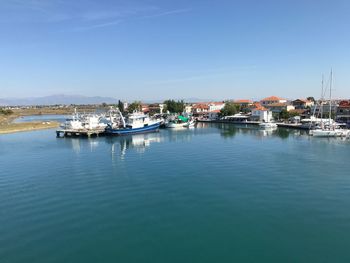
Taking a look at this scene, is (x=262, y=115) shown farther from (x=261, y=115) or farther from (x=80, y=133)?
(x=80, y=133)

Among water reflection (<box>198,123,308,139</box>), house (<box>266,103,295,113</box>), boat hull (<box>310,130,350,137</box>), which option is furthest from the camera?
house (<box>266,103,295,113</box>)

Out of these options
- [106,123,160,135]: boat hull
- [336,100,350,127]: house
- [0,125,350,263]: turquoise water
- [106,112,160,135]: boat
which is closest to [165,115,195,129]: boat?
[106,112,160,135]: boat

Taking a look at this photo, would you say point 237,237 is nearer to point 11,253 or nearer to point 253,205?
point 253,205

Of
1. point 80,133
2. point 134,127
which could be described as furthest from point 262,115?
point 80,133

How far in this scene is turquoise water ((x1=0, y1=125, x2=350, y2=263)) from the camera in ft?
40.4

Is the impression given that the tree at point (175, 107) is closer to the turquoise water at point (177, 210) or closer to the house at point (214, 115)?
the house at point (214, 115)

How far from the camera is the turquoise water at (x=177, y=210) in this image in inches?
485

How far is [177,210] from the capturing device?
16.7m

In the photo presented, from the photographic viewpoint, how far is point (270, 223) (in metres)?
14.7

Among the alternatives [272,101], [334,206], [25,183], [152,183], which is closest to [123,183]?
[152,183]

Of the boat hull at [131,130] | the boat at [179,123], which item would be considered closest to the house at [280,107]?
the boat at [179,123]

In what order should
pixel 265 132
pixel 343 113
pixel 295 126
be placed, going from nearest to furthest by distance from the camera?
pixel 265 132
pixel 295 126
pixel 343 113

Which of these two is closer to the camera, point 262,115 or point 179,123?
point 179,123

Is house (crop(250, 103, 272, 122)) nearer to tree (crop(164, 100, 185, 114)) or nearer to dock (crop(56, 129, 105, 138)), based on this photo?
tree (crop(164, 100, 185, 114))
